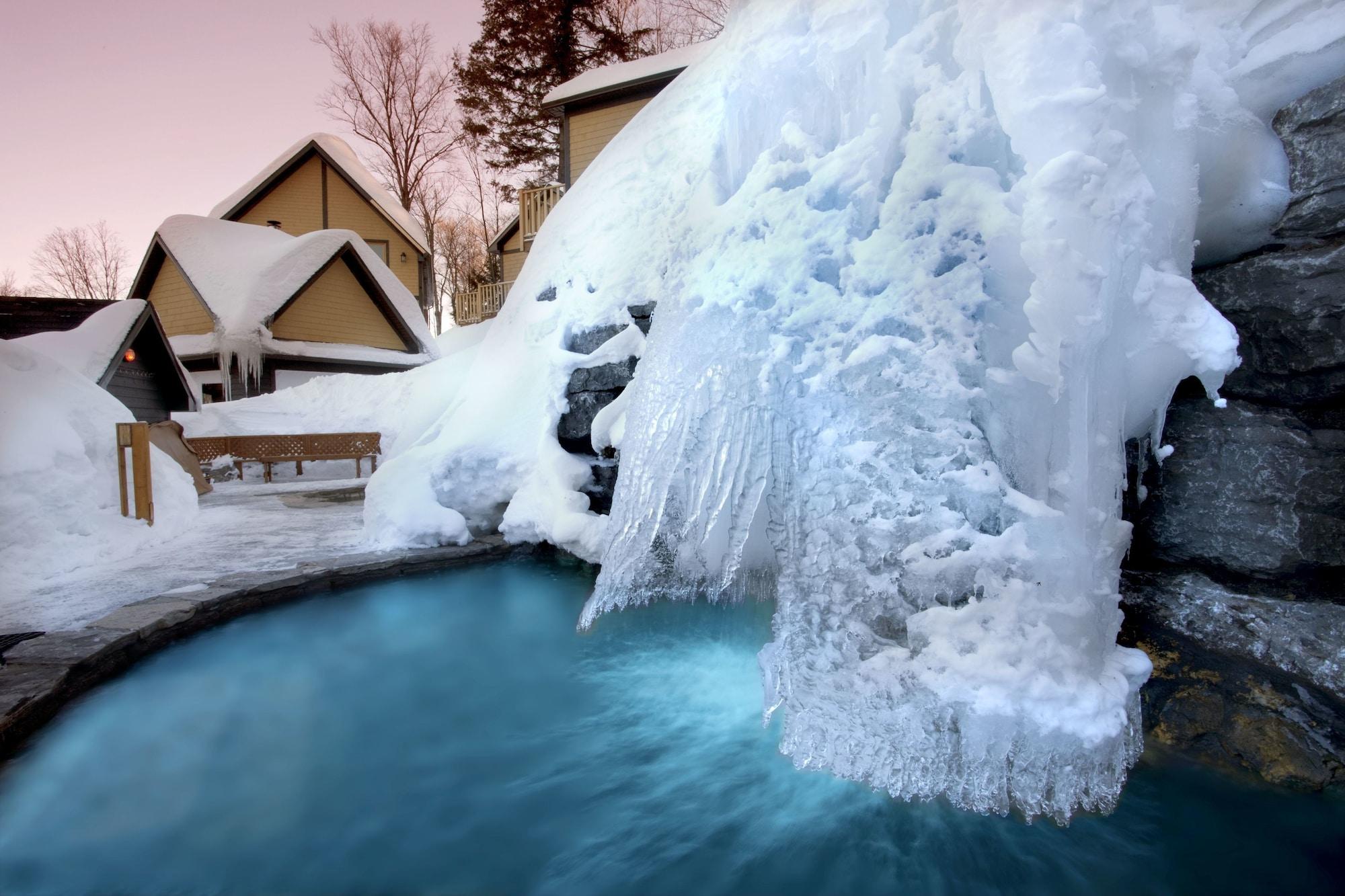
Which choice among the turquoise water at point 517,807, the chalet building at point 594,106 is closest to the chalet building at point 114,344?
the chalet building at point 594,106

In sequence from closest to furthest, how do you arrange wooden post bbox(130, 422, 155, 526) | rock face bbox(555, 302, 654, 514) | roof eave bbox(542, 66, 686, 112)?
wooden post bbox(130, 422, 155, 526) < rock face bbox(555, 302, 654, 514) < roof eave bbox(542, 66, 686, 112)

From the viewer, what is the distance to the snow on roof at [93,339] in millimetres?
8383

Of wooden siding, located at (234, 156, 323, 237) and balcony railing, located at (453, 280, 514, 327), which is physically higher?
wooden siding, located at (234, 156, 323, 237)

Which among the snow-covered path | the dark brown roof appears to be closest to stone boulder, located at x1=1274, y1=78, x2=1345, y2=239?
the snow-covered path

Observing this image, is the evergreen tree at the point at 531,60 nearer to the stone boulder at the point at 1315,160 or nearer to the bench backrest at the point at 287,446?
the bench backrest at the point at 287,446

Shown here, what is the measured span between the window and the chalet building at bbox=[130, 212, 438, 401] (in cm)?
322

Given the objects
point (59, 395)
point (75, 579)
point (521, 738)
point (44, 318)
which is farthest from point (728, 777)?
point (44, 318)

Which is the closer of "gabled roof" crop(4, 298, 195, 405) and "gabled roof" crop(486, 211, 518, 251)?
"gabled roof" crop(4, 298, 195, 405)

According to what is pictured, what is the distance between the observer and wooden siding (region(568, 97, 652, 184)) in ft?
42.4

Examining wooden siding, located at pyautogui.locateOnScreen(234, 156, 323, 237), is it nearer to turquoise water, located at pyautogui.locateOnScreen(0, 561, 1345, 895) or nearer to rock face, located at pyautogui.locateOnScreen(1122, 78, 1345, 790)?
turquoise water, located at pyautogui.locateOnScreen(0, 561, 1345, 895)

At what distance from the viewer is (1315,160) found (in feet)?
9.00

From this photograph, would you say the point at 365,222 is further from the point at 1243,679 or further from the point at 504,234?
the point at 1243,679

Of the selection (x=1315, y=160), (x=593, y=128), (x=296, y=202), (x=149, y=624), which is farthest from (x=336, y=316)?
(x=1315, y=160)

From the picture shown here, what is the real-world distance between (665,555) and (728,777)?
1956mm
